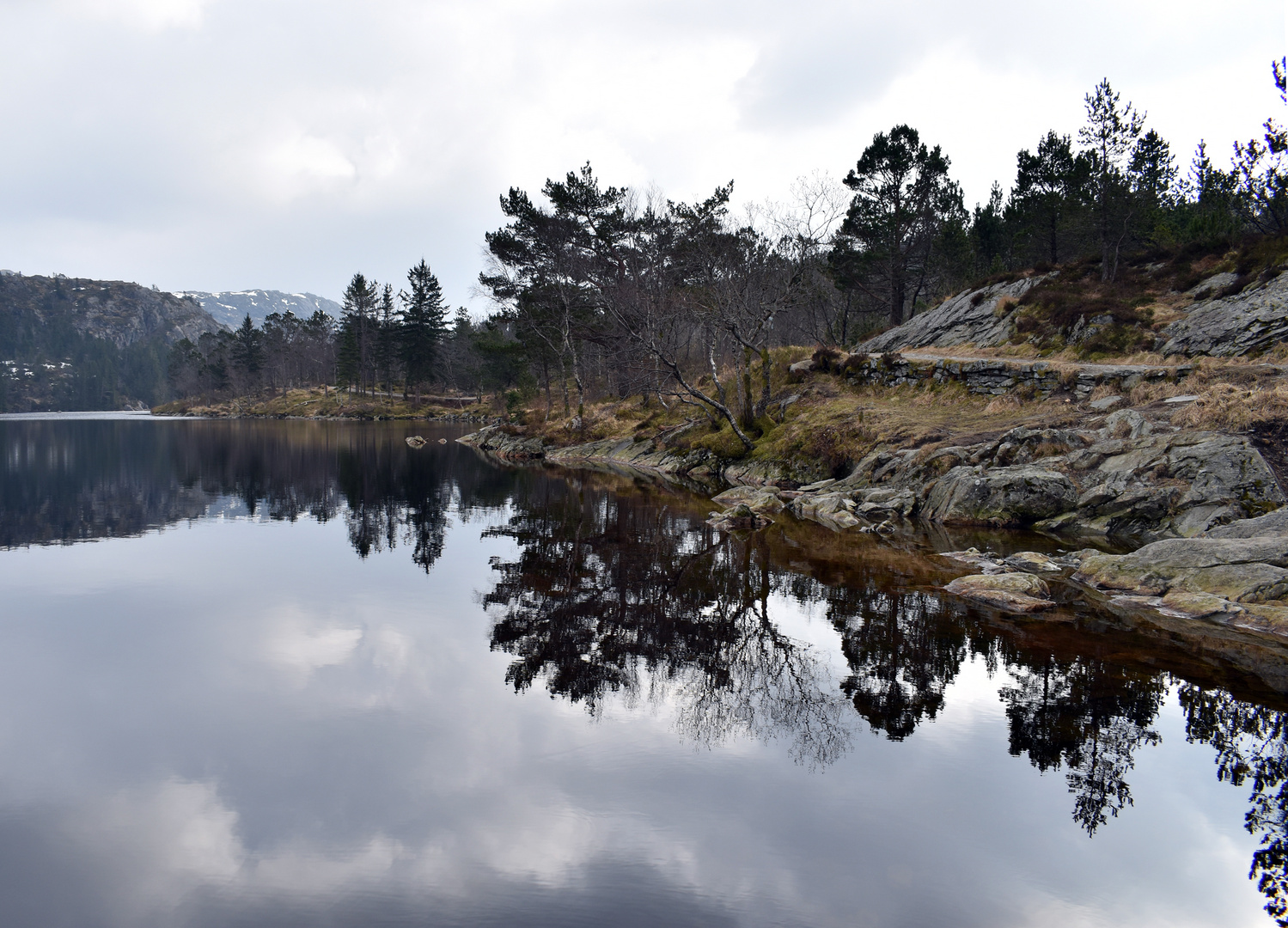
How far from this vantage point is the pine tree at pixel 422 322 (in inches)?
4075

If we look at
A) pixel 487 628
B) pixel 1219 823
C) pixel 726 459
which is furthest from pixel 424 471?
pixel 1219 823

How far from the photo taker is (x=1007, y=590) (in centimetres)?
1488

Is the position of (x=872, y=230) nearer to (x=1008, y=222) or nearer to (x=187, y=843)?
(x=1008, y=222)

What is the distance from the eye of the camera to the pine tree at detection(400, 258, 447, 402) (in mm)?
103500

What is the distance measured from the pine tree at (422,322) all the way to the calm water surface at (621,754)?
295 ft

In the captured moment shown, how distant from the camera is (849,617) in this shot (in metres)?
14.2

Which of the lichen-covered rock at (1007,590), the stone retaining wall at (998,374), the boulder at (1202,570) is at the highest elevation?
the stone retaining wall at (998,374)

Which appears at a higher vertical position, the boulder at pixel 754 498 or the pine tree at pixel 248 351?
the pine tree at pixel 248 351

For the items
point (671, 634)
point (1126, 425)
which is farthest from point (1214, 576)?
point (671, 634)

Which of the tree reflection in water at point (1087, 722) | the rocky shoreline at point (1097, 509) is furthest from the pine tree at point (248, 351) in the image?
the tree reflection in water at point (1087, 722)

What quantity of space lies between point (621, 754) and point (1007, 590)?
982cm

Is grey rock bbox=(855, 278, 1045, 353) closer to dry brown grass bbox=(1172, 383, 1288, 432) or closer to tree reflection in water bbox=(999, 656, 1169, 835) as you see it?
dry brown grass bbox=(1172, 383, 1288, 432)

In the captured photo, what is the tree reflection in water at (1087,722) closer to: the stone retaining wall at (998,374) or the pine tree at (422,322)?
the stone retaining wall at (998,374)

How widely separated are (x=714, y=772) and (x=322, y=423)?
332 ft
